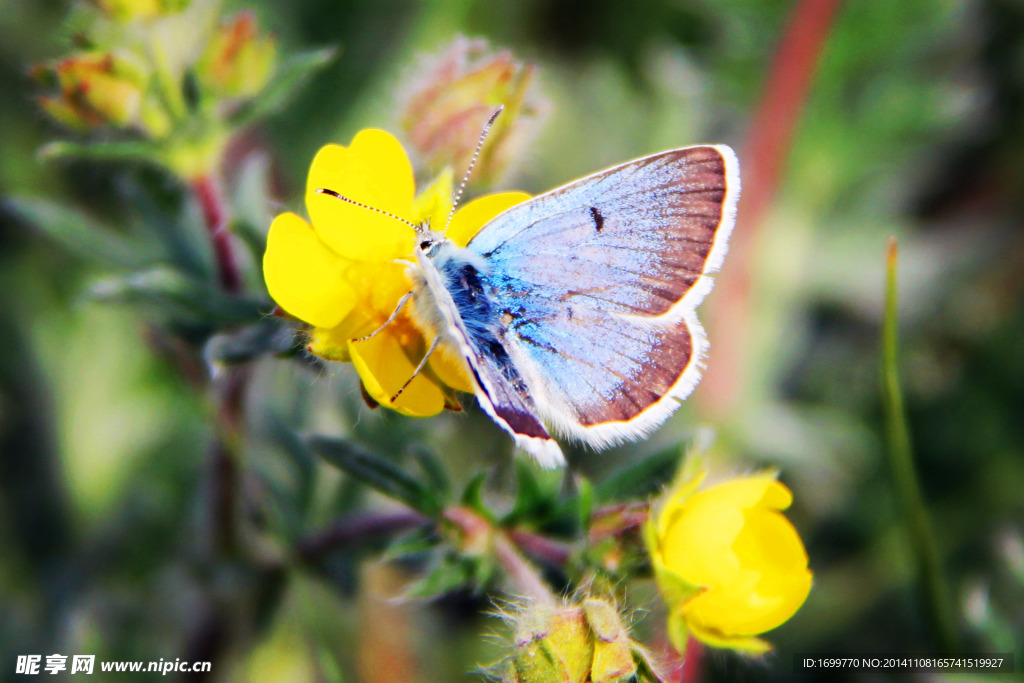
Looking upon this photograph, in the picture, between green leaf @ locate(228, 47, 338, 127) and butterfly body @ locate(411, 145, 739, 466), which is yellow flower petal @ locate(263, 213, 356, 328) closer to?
butterfly body @ locate(411, 145, 739, 466)

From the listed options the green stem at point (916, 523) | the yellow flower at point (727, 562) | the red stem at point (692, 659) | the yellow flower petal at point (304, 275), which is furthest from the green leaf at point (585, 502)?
the green stem at point (916, 523)

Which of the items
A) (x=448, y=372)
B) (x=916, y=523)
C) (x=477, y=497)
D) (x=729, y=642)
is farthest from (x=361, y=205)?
(x=916, y=523)

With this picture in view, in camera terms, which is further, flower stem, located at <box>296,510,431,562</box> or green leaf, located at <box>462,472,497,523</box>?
flower stem, located at <box>296,510,431,562</box>

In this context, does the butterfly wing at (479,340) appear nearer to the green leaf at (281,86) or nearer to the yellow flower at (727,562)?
the yellow flower at (727,562)

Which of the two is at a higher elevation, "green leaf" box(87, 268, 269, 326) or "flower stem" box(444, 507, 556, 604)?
"green leaf" box(87, 268, 269, 326)

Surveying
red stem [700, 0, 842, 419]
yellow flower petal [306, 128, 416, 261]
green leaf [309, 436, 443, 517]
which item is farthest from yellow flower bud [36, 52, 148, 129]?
red stem [700, 0, 842, 419]
